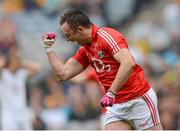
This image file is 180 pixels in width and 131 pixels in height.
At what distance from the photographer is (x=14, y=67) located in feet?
44.2

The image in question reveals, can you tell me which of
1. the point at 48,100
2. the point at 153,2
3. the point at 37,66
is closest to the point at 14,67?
the point at 37,66

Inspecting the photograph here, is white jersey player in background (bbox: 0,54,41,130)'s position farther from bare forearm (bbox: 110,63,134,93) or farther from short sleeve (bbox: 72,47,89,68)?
bare forearm (bbox: 110,63,134,93)

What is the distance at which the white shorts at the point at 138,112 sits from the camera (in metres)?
7.95

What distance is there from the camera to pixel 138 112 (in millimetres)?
7984

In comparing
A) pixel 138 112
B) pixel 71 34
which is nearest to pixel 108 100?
pixel 138 112

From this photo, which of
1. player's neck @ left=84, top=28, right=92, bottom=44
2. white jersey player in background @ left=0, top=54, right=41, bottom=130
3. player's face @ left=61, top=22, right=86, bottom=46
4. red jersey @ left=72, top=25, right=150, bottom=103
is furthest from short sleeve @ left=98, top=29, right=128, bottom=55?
white jersey player in background @ left=0, top=54, right=41, bottom=130

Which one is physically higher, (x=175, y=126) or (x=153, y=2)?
(x=153, y=2)

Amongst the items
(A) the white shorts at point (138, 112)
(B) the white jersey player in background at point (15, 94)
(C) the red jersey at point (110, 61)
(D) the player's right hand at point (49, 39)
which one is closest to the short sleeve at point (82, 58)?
(C) the red jersey at point (110, 61)

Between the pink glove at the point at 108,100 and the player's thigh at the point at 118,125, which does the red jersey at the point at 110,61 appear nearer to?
the player's thigh at the point at 118,125

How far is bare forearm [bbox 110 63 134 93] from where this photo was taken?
24.4 feet

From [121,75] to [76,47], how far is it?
7805mm

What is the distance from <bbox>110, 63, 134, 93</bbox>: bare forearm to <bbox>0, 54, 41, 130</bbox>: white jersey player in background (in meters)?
6.18

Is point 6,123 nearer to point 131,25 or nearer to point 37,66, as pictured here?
point 37,66

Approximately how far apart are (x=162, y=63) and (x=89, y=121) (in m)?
2.05
